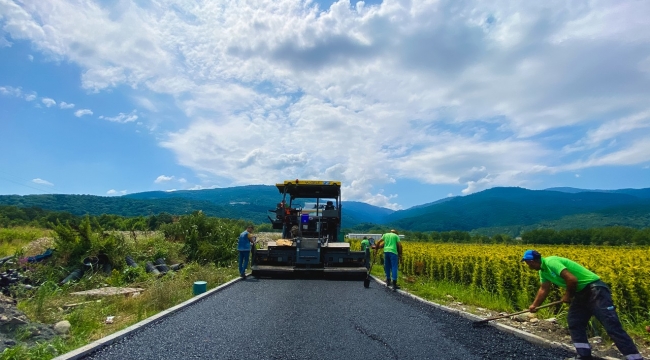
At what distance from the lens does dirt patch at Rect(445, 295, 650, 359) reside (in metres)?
4.70

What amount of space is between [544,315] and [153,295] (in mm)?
7345

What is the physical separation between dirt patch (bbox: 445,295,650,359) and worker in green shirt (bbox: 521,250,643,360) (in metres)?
0.37

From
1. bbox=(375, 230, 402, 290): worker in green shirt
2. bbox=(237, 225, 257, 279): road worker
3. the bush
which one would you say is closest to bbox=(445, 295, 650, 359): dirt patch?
bbox=(375, 230, 402, 290): worker in green shirt

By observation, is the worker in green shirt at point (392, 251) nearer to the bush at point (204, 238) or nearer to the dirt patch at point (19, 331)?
the dirt patch at point (19, 331)

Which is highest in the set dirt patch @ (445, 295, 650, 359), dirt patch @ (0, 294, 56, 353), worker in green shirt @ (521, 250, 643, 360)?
worker in green shirt @ (521, 250, 643, 360)

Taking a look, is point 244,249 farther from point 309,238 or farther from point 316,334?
point 316,334

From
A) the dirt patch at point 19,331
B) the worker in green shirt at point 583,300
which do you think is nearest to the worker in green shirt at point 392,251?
the worker in green shirt at point 583,300

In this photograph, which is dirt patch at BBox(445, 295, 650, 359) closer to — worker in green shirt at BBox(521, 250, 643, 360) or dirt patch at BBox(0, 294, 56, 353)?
worker in green shirt at BBox(521, 250, 643, 360)

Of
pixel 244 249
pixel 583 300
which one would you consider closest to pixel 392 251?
pixel 244 249

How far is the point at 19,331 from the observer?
507cm

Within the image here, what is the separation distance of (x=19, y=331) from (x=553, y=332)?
7.32 metres

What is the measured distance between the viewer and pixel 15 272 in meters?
11.2

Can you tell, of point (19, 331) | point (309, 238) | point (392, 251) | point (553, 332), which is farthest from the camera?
point (309, 238)

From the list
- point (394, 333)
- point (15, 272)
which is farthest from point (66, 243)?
point (394, 333)
